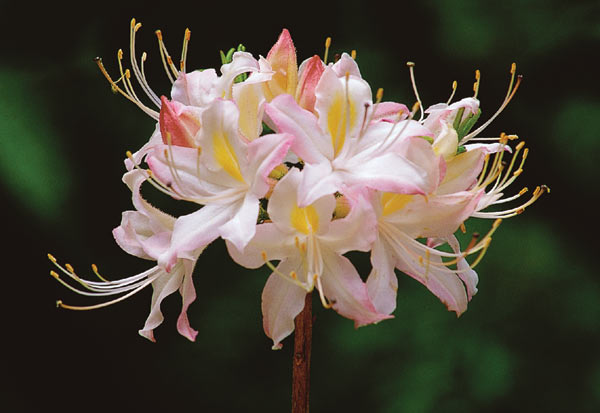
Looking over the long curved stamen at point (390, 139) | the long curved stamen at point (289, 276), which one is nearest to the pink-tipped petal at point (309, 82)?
the long curved stamen at point (390, 139)

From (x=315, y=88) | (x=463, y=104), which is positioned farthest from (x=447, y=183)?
(x=315, y=88)

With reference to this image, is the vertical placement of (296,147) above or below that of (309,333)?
above

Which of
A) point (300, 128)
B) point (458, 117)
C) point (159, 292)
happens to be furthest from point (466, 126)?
point (159, 292)

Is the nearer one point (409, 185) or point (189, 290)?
point (409, 185)

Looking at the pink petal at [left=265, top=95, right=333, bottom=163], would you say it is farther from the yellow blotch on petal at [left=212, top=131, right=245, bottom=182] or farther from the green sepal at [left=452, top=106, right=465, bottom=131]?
the green sepal at [left=452, top=106, right=465, bottom=131]

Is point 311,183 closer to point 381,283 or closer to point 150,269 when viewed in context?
point 381,283

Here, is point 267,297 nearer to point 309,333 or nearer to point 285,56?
point 309,333
